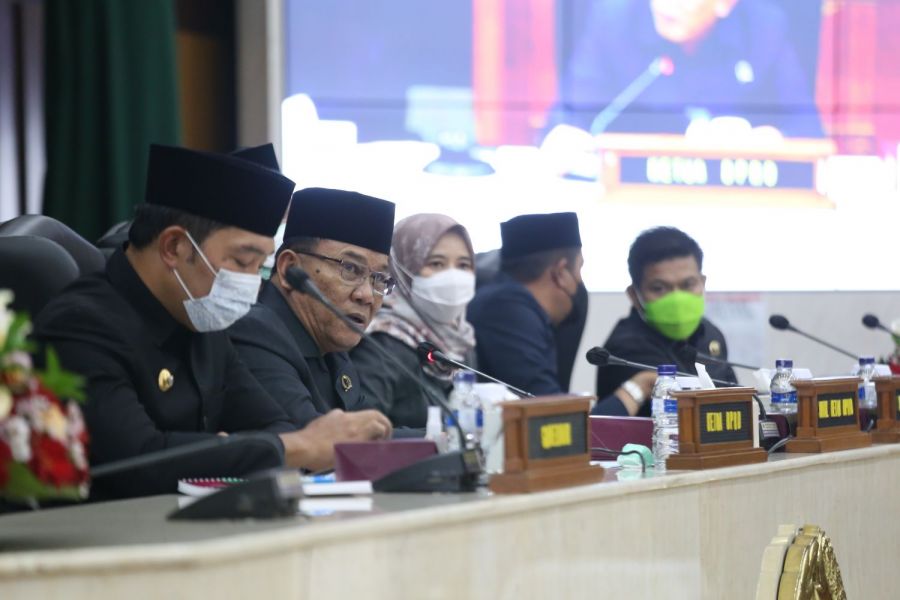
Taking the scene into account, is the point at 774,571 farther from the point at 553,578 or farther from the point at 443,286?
the point at 443,286

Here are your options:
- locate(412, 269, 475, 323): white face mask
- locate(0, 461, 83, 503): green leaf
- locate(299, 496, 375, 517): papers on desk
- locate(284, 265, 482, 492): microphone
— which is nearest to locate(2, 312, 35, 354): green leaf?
locate(0, 461, 83, 503): green leaf

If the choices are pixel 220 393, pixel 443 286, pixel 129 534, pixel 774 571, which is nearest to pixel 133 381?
pixel 220 393

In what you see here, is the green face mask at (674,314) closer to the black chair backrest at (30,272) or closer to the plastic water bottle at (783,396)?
the plastic water bottle at (783,396)

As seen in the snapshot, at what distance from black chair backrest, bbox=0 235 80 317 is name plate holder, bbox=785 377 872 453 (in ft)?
4.40

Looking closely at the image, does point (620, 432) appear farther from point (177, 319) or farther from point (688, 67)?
point (688, 67)

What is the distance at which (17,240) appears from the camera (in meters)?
2.46

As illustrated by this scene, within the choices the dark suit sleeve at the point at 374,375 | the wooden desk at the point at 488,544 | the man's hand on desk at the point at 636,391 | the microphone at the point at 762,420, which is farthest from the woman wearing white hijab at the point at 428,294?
the wooden desk at the point at 488,544

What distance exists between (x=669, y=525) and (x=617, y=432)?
53cm

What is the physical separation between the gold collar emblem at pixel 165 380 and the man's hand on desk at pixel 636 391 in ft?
4.78

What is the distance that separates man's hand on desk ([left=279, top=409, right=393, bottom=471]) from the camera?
214 cm

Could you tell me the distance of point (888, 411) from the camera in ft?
9.70

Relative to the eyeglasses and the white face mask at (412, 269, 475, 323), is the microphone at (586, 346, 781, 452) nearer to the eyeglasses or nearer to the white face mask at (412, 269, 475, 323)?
the eyeglasses

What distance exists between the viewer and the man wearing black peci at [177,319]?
81.0 inches

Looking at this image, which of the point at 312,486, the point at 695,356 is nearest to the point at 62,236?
the point at 312,486
